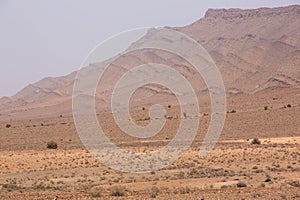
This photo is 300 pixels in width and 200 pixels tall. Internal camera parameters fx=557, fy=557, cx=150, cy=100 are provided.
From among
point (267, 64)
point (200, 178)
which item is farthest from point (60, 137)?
point (267, 64)

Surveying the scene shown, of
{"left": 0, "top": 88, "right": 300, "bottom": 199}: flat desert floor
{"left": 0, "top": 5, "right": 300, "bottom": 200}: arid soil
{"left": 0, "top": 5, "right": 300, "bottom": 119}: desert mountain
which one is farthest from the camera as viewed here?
{"left": 0, "top": 5, "right": 300, "bottom": 119}: desert mountain

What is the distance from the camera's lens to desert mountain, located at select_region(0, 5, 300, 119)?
114688mm

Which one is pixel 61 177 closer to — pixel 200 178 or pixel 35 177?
pixel 35 177

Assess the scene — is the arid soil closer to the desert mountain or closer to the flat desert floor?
the flat desert floor

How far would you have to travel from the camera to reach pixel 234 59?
131500 mm

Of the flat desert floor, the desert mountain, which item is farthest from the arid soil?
the desert mountain

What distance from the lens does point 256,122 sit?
6788 centimetres

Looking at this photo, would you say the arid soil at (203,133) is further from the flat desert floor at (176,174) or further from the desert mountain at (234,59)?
the desert mountain at (234,59)

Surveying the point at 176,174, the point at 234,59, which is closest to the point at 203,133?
the point at 176,174

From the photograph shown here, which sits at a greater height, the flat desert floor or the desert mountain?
the desert mountain

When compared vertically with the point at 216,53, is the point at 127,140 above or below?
below

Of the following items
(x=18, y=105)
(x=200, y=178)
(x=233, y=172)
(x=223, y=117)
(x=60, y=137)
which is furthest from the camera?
(x=18, y=105)

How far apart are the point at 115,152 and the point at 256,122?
2831 cm

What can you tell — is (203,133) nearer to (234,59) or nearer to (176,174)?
(176,174)
